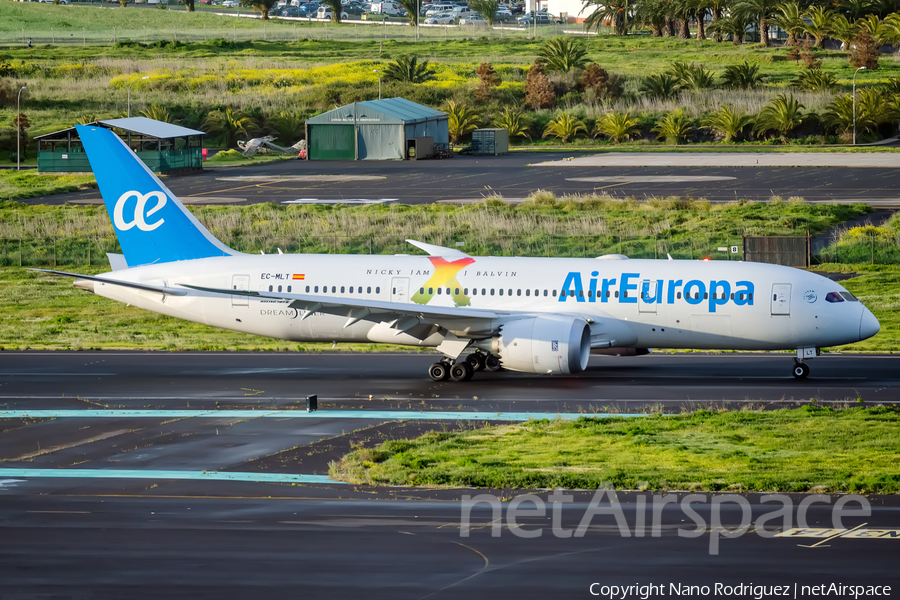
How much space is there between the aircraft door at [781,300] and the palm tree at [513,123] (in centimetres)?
9580

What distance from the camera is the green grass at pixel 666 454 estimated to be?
24.2 m

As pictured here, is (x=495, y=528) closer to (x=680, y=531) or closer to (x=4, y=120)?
(x=680, y=531)

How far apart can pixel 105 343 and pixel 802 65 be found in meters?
127

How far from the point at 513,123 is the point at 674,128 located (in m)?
18.3

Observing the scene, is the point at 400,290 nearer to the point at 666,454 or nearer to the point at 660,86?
the point at 666,454

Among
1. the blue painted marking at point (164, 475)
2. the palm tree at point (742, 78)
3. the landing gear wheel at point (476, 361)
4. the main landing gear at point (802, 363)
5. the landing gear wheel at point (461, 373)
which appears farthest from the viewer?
the palm tree at point (742, 78)

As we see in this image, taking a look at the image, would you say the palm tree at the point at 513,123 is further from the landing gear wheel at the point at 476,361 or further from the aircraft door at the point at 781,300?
the aircraft door at the point at 781,300

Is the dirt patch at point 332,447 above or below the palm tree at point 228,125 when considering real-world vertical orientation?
below

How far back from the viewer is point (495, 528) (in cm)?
2108

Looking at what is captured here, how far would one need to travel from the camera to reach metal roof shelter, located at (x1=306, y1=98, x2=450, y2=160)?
4493 inches

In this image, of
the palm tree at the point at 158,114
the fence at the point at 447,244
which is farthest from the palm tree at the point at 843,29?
the fence at the point at 447,244

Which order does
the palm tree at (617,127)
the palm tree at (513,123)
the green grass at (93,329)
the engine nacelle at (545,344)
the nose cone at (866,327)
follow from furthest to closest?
the palm tree at (513,123), the palm tree at (617,127), the green grass at (93,329), the nose cone at (866,327), the engine nacelle at (545,344)

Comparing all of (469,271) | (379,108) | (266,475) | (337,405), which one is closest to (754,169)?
(379,108)

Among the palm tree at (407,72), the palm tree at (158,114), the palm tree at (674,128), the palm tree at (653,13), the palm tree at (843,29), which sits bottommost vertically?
the palm tree at (674,128)
